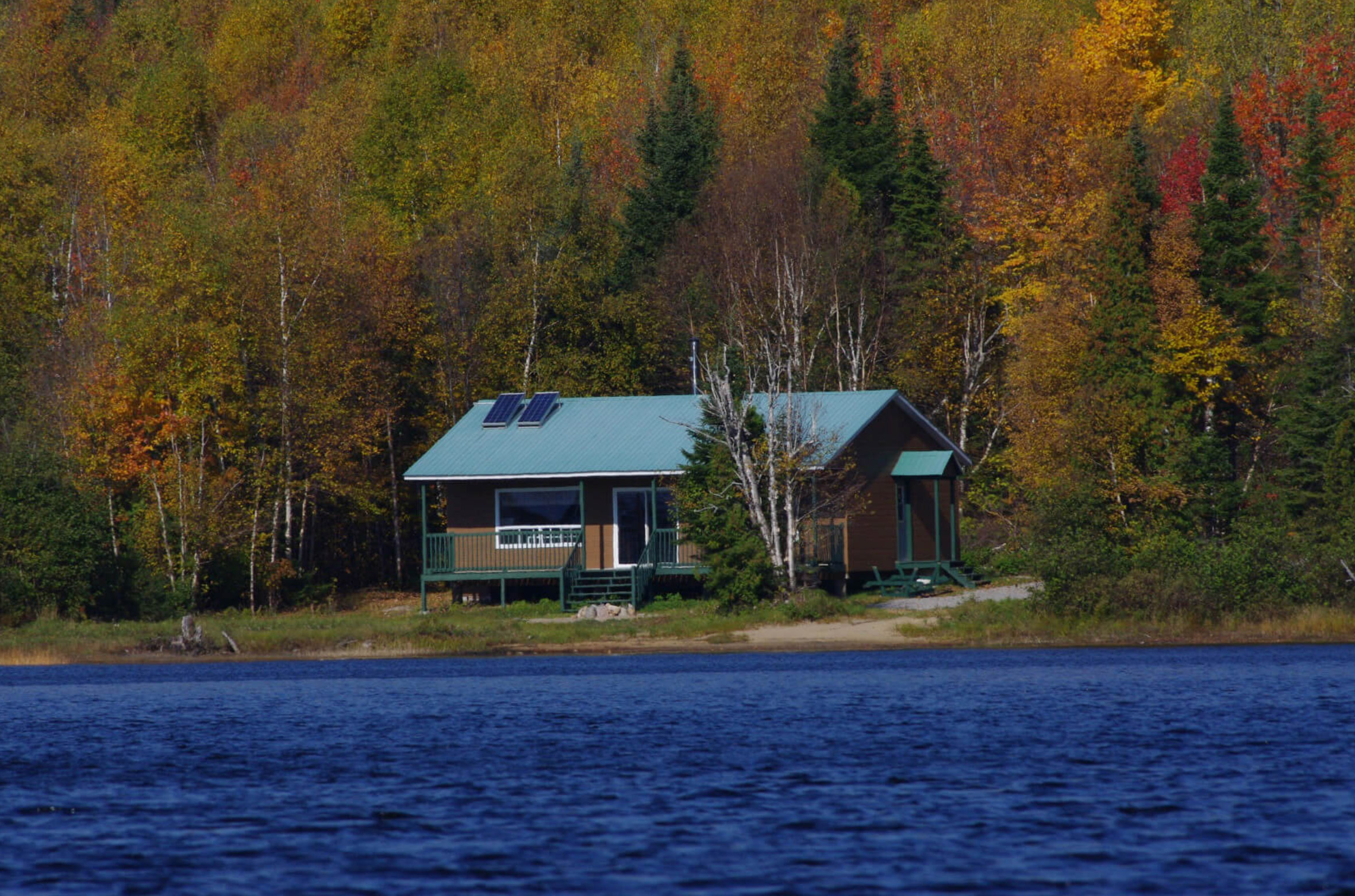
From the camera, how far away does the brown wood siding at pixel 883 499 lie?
44406mm

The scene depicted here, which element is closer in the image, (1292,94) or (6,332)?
(1292,94)

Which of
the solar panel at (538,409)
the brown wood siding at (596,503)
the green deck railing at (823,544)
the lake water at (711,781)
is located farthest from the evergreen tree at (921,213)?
the lake water at (711,781)

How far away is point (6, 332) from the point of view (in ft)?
196

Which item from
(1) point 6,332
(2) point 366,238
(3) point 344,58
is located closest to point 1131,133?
(2) point 366,238

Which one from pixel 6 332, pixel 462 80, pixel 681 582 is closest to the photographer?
pixel 681 582

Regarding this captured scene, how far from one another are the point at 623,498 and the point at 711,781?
25.6 m

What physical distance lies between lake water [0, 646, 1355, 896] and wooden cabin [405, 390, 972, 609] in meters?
10.1

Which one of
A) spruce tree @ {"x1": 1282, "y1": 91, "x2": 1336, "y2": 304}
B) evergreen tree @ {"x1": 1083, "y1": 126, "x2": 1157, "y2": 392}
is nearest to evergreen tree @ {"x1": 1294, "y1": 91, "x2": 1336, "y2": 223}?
spruce tree @ {"x1": 1282, "y1": 91, "x2": 1336, "y2": 304}

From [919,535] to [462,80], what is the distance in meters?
41.4

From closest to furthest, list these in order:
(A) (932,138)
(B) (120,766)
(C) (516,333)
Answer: (B) (120,766)
(C) (516,333)
(A) (932,138)

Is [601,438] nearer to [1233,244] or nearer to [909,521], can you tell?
[909,521]

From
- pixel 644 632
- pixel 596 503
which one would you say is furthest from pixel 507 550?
pixel 644 632

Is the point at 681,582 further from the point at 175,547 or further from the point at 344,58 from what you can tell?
the point at 344,58

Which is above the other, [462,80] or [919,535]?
[462,80]
